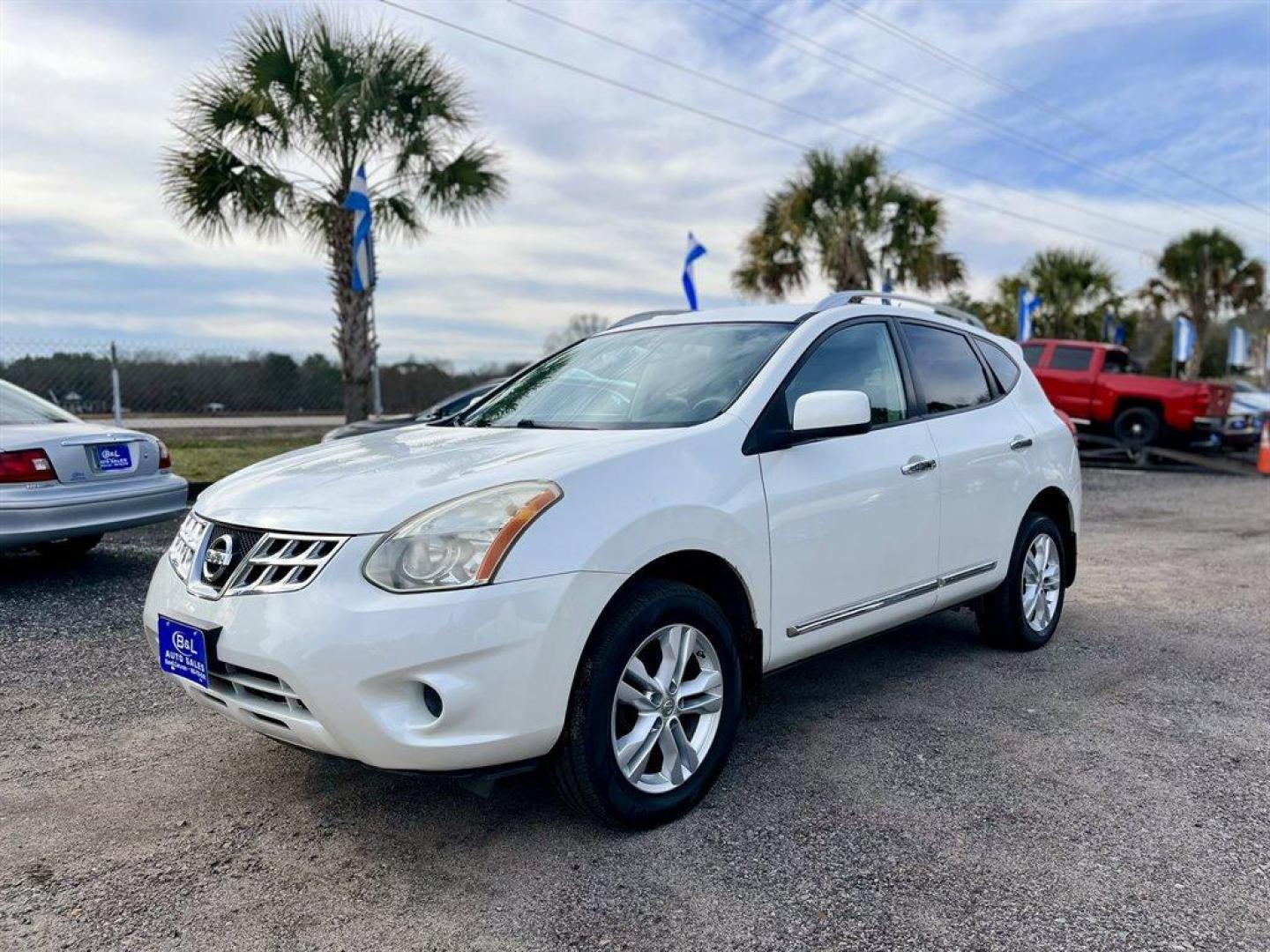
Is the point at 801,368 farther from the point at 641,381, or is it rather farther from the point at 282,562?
the point at 282,562

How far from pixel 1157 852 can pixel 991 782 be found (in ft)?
1.82

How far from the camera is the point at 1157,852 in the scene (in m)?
2.77

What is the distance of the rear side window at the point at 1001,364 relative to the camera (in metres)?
4.77

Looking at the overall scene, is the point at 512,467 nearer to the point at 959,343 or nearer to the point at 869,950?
the point at 869,950

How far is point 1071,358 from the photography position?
16.4 m

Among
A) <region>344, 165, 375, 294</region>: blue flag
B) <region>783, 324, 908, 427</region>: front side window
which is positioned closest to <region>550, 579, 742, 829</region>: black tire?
<region>783, 324, 908, 427</region>: front side window

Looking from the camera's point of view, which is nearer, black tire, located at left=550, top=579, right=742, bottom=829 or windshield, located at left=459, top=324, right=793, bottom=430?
black tire, located at left=550, top=579, right=742, bottom=829

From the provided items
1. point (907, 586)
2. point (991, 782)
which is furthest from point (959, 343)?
point (991, 782)

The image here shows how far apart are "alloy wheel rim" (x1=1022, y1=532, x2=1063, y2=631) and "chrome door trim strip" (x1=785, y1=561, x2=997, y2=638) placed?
43cm

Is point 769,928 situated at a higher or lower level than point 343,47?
lower

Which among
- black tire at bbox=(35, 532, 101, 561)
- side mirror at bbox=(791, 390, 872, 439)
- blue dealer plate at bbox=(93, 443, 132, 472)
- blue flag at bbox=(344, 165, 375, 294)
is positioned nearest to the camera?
side mirror at bbox=(791, 390, 872, 439)

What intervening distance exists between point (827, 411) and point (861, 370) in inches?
29.5

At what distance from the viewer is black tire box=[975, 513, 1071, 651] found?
15.1 ft

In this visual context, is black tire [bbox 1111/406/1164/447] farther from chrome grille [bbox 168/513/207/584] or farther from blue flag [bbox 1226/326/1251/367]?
blue flag [bbox 1226/326/1251/367]
